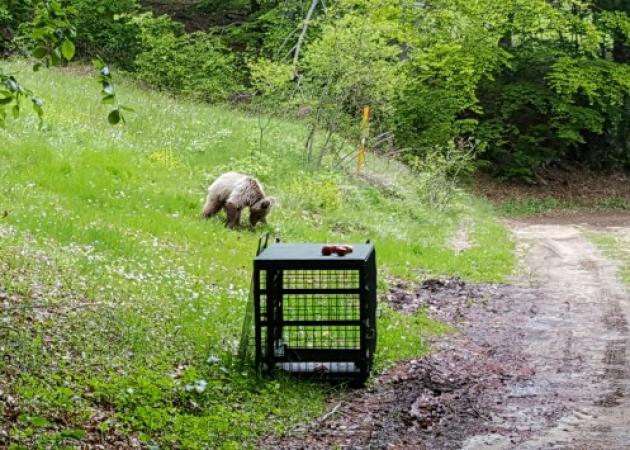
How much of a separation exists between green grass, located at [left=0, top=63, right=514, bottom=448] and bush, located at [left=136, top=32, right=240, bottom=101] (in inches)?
270

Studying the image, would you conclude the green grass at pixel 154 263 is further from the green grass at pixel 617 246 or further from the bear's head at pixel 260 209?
the green grass at pixel 617 246

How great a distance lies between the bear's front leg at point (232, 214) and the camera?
49.7ft

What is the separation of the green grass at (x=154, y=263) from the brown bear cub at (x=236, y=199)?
31 cm

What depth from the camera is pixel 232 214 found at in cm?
1524

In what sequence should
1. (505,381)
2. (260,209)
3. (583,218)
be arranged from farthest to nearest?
(583,218) < (260,209) < (505,381)

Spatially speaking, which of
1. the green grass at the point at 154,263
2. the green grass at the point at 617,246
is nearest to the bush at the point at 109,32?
the green grass at the point at 154,263

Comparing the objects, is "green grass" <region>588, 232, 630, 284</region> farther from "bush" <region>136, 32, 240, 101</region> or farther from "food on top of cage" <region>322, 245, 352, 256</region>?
"bush" <region>136, 32, 240, 101</region>

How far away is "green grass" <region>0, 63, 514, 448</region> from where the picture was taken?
6.94m

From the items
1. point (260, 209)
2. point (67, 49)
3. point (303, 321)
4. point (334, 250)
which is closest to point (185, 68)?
point (260, 209)

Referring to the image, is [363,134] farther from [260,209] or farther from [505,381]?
[505,381]

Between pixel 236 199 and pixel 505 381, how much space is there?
7.10m

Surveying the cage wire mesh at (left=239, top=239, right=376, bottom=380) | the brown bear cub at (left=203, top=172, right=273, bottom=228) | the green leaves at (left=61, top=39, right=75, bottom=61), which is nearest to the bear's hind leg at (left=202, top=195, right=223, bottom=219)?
the brown bear cub at (left=203, top=172, right=273, bottom=228)

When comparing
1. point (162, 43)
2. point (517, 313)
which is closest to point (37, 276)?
point (517, 313)

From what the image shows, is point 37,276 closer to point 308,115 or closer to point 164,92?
point 308,115
